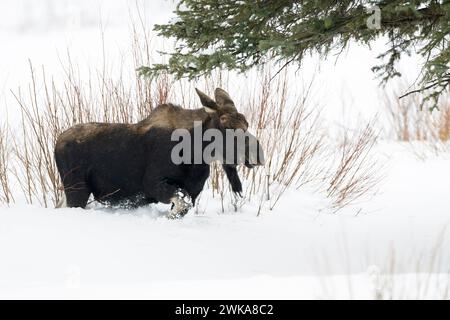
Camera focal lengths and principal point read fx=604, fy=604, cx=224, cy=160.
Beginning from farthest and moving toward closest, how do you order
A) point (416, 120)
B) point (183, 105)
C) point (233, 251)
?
1. point (416, 120)
2. point (183, 105)
3. point (233, 251)

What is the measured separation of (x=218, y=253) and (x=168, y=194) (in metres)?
0.78

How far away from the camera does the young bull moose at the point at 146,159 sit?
5.29 m

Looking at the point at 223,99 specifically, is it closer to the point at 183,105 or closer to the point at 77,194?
the point at 77,194

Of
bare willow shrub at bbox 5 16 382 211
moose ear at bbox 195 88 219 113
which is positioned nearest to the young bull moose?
moose ear at bbox 195 88 219 113

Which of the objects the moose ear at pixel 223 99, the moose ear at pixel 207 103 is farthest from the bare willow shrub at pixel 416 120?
the moose ear at pixel 207 103

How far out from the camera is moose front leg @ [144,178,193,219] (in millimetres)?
Result: 5281

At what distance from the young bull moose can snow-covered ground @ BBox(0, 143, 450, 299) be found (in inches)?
9.1

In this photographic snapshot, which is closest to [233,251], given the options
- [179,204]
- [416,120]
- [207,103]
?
[179,204]

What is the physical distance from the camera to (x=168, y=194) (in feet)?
17.3

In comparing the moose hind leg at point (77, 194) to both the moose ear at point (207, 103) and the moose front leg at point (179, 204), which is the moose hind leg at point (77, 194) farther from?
the moose ear at point (207, 103)

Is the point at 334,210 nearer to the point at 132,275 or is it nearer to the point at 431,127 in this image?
the point at 132,275

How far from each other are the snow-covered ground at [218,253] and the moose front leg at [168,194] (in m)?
0.13

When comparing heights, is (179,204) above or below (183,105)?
below

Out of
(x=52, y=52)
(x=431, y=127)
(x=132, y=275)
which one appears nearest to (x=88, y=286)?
(x=132, y=275)
